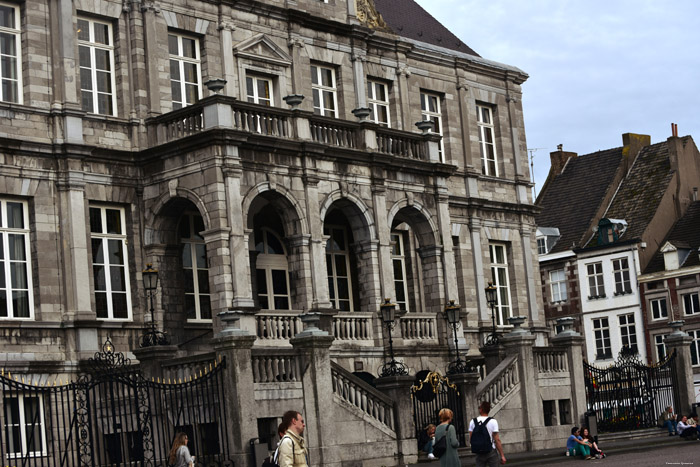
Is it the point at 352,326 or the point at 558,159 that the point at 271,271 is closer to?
the point at 352,326

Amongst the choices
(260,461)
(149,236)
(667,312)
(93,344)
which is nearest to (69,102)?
(149,236)

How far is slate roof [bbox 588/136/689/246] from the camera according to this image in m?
62.6

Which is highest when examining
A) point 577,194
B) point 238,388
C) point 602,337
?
point 577,194

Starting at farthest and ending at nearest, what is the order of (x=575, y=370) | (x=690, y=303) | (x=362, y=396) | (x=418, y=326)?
(x=690, y=303)
(x=418, y=326)
(x=575, y=370)
(x=362, y=396)

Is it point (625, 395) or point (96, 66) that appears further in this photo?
point (625, 395)

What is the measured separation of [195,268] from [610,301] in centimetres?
3430

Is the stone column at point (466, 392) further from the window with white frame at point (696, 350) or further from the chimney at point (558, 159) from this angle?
the chimney at point (558, 159)

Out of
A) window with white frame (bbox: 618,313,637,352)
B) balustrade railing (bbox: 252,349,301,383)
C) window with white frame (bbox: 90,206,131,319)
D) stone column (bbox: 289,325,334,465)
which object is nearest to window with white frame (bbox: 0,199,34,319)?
window with white frame (bbox: 90,206,131,319)

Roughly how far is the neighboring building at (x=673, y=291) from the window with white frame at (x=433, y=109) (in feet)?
71.6

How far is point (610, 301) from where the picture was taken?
6259 cm

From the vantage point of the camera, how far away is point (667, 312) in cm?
6000

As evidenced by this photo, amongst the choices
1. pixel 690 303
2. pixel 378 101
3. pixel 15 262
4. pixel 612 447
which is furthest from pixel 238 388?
pixel 690 303

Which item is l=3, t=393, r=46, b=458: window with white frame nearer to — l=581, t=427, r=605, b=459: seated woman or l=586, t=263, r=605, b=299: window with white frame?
l=581, t=427, r=605, b=459: seated woman

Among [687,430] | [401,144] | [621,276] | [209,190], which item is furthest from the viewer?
[621,276]
